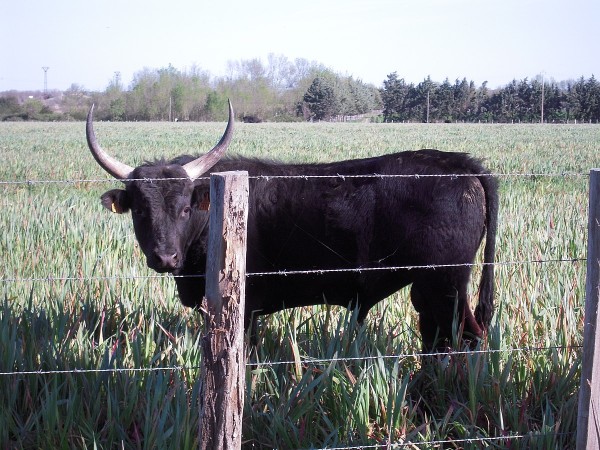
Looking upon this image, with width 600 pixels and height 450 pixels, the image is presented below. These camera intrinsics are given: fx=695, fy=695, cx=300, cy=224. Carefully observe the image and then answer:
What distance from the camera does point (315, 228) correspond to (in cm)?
476

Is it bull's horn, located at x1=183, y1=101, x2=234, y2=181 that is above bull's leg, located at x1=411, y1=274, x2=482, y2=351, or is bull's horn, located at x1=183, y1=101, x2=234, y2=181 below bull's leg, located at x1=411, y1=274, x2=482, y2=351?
above

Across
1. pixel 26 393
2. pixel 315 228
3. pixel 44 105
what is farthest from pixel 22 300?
pixel 44 105

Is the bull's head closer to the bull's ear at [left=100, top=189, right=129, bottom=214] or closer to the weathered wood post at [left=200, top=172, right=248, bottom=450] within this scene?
the bull's ear at [left=100, top=189, right=129, bottom=214]

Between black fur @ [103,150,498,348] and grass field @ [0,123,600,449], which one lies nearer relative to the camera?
grass field @ [0,123,600,449]

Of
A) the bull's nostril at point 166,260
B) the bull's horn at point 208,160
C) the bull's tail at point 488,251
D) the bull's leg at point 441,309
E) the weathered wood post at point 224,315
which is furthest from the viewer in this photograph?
the bull's horn at point 208,160

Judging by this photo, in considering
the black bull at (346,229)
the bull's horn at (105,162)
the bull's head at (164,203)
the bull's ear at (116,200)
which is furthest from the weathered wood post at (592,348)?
the bull's horn at (105,162)

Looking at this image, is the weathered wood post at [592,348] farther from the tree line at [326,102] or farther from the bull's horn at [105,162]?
the tree line at [326,102]

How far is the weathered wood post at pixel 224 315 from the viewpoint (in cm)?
252

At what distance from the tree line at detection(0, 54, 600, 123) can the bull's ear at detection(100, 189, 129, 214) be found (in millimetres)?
76810

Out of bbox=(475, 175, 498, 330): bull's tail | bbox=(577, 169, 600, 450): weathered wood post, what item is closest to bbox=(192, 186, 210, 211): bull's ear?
bbox=(475, 175, 498, 330): bull's tail

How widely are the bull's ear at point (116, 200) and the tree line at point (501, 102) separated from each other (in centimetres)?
7917

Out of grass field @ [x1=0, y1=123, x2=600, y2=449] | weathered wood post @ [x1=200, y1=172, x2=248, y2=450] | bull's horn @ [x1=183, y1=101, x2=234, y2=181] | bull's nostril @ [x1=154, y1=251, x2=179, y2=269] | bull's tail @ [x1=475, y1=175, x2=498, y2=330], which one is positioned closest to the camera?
weathered wood post @ [x1=200, y1=172, x2=248, y2=450]

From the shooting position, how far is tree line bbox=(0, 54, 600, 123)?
81.6 metres

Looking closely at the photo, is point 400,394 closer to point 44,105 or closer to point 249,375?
point 249,375
